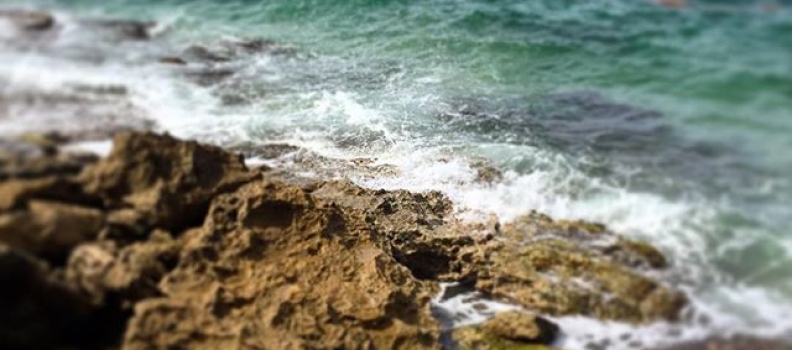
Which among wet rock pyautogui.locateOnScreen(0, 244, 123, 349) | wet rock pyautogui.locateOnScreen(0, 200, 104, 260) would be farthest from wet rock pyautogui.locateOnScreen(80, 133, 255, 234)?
wet rock pyautogui.locateOnScreen(0, 244, 123, 349)

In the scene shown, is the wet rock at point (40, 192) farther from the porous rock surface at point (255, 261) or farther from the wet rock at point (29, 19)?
the wet rock at point (29, 19)

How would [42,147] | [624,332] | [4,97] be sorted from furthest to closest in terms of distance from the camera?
[624,332], [4,97], [42,147]

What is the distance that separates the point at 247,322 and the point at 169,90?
208 inches

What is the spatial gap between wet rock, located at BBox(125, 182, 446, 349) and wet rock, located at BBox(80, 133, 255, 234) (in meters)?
0.24

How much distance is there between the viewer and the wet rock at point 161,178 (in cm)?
584

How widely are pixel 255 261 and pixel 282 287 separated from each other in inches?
16.1

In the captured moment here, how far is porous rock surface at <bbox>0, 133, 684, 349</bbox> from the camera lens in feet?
16.5

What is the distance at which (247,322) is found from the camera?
561 cm

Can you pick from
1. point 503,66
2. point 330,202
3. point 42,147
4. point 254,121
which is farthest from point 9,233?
point 503,66

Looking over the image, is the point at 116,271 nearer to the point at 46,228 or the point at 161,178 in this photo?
the point at 46,228

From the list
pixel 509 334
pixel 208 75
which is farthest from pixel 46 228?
pixel 208 75

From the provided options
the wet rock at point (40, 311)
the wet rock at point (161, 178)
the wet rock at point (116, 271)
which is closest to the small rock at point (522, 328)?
the wet rock at point (161, 178)

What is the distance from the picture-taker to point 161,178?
242 inches

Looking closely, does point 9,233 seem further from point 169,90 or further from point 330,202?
point 169,90
